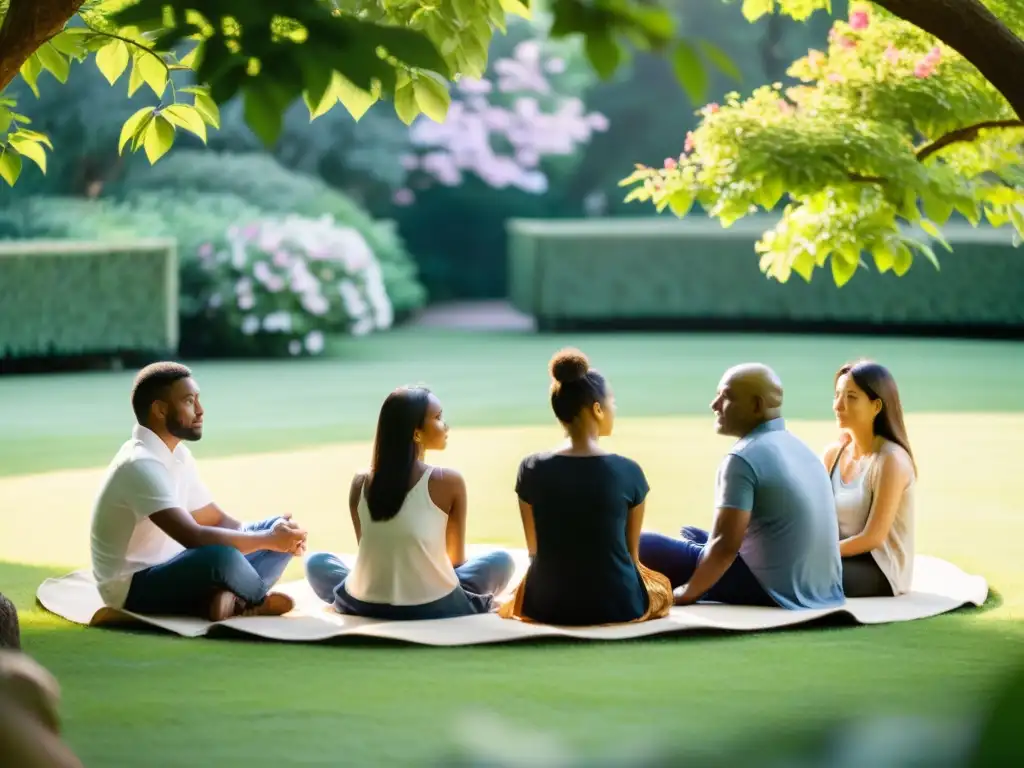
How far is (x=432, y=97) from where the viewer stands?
3.63 metres

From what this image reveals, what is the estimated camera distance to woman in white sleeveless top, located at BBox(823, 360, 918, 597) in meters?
5.27

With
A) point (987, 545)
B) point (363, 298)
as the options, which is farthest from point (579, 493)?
point (363, 298)

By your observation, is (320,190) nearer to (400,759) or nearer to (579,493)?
(579,493)

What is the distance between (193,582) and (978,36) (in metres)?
2.81

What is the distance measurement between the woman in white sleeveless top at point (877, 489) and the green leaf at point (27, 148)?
107 inches

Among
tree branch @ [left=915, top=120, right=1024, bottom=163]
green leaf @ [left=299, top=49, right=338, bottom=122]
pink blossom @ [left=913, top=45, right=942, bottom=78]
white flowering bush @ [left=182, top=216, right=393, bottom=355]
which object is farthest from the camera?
white flowering bush @ [left=182, top=216, right=393, bottom=355]

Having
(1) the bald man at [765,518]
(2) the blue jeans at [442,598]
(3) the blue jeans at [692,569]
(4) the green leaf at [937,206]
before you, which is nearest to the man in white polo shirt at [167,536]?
(2) the blue jeans at [442,598]

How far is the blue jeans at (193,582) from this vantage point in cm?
489

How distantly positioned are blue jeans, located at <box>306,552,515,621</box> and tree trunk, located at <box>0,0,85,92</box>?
1.94 meters

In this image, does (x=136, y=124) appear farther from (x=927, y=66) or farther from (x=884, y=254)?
(x=927, y=66)

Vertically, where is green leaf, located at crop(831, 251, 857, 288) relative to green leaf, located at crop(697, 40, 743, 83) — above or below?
below

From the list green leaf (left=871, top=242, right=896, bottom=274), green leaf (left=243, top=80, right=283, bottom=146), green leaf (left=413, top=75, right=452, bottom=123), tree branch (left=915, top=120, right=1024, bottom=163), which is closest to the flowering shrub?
green leaf (left=871, top=242, right=896, bottom=274)

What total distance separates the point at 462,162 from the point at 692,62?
2081 cm

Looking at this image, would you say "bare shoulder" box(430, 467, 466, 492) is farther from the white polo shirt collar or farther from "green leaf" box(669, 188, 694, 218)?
"green leaf" box(669, 188, 694, 218)
